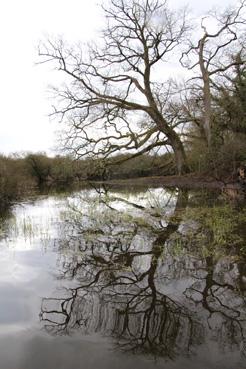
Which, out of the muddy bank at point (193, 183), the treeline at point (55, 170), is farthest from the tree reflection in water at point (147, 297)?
the treeline at point (55, 170)

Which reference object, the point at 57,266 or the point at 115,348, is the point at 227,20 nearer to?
the point at 57,266

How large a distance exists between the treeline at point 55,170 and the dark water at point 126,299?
40.0 ft

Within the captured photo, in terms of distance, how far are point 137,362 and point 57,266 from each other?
4057 mm

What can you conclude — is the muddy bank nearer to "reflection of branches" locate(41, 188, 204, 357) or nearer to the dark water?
the dark water

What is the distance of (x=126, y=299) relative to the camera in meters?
5.79

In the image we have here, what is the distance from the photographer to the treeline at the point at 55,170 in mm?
23270

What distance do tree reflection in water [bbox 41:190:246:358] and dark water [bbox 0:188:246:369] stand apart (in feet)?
0.05

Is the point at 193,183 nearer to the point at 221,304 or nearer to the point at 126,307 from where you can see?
the point at 221,304

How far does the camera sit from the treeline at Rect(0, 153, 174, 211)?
2327 centimetres

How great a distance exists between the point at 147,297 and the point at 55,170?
4712 cm

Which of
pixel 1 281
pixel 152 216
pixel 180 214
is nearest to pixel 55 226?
pixel 152 216

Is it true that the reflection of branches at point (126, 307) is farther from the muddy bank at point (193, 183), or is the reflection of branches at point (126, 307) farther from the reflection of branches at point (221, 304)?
the muddy bank at point (193, 183)

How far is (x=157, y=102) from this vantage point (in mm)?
31562

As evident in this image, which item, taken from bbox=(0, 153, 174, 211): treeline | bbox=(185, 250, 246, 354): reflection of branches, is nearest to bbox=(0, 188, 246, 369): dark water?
bbox=(185, 250, 246, 354): reflection of branches
